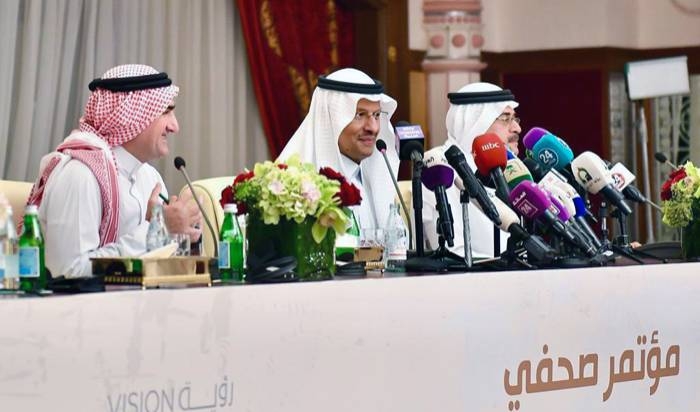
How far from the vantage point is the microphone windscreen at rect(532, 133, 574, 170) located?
381 cm

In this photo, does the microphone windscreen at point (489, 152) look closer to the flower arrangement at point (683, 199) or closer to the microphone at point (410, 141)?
the microphone at point (410, 141)

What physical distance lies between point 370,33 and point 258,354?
6.00m

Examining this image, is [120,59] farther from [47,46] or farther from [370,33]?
[370,33]

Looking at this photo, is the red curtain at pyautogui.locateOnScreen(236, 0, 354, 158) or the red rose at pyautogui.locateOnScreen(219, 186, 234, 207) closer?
the red rose at pyautogui.locateOnScreen(219, 186, 234, 207)

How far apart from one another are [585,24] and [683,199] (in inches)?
237

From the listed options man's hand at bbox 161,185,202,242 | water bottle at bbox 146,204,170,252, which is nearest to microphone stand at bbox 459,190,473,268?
man's hand at bbox 161,185,202,242

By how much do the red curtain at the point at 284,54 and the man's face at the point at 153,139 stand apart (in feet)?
12.0

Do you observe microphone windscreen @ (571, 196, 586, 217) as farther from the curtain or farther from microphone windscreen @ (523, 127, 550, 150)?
the curtain

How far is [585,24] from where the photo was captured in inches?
377

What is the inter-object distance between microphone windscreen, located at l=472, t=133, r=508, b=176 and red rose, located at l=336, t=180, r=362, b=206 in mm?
500

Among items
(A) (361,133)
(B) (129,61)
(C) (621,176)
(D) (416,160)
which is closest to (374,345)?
(D) (416,160)

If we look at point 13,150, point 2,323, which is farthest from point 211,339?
point 13,150

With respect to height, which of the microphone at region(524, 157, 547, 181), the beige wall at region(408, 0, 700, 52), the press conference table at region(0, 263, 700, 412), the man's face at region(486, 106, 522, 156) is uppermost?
the beige wall at region(408, 0, 700, 52)

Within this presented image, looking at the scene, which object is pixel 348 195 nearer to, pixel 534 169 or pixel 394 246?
pixel 394 246
